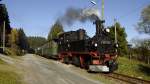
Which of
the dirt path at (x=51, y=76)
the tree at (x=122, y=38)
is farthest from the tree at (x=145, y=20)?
the dirt path at (x=51, y=76)

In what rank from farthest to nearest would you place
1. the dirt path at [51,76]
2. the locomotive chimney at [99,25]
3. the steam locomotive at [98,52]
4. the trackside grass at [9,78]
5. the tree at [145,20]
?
1. the tree at [145,20]
2. the locomotive chimney at [99,25]
3. the steam locomotive at [98,52]
4. the dirt path at [51,76]
5. the trackside grass at [9,78]

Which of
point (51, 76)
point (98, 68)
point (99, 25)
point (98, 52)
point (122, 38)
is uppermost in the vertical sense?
point (122, 38)

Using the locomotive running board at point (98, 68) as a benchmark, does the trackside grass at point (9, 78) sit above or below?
below

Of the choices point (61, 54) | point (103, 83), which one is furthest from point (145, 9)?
point (103, 83)

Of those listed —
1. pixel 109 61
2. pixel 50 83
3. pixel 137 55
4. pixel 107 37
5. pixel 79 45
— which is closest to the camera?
pixel 50 83

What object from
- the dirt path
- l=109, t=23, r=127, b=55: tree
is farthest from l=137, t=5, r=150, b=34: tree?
the dirt path

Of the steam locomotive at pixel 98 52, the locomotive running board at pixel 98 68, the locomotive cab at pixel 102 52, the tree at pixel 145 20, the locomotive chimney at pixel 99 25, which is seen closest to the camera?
the locomotive running board at pixel 98 68

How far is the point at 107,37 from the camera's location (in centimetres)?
2786

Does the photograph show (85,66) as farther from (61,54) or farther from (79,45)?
(61,54)

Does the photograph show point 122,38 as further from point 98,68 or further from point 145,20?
point 98,68

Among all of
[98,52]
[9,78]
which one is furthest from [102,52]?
[9,78]

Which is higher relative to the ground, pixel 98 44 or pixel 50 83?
pixel 98 44

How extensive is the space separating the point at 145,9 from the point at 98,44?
1459 inches

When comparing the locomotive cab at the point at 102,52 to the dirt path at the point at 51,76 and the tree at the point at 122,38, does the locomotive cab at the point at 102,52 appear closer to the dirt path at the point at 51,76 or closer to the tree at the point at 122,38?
the dirt path at the point at 51,76
